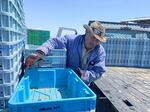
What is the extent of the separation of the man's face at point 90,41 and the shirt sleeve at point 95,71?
18 cm

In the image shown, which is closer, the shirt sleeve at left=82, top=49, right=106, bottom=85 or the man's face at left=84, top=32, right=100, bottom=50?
the shirt sleeve at left=82, top=49, right=106, bottom=85

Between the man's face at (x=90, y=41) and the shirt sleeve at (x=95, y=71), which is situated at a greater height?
the man's face at (x=90, y=41)

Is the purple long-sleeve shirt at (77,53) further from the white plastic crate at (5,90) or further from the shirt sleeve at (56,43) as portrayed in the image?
the white plastic crate at (5,90)

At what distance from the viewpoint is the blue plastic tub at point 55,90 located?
1.48m

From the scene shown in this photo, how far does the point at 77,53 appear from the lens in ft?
9.30

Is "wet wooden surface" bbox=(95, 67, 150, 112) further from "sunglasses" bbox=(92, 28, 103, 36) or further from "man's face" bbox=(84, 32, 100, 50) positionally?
"sunglasses" bbox=(92, 28, 103, 36)

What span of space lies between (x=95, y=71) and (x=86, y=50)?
40cm

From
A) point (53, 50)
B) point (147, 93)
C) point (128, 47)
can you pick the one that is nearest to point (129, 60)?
point (128, 47)

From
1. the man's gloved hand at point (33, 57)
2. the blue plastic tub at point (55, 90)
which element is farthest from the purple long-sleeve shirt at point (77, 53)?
the blue plastic tub at point (55, 90)

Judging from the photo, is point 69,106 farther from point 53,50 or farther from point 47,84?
point 53,50

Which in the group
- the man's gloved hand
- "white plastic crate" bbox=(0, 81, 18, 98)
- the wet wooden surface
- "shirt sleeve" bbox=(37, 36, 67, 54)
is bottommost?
the wet wooden surface

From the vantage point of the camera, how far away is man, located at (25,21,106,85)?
2.58 metres

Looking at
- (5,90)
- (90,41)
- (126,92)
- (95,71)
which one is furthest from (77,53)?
(126,92)

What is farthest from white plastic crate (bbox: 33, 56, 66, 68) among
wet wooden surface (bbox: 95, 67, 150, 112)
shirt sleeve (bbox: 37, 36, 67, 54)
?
wet wooden surface (bbox: 95, 67, 150, 112)
